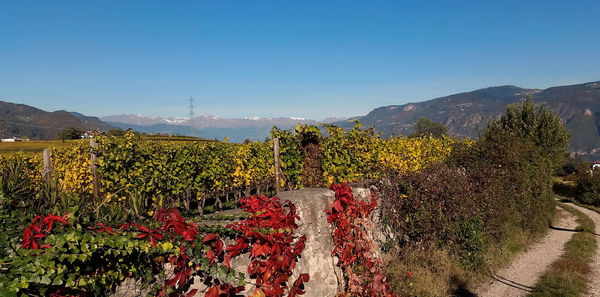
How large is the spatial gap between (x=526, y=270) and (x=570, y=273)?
3.21ft

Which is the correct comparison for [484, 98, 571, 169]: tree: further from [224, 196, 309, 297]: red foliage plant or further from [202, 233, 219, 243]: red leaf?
[202, 233, 219, 243]: red leaf

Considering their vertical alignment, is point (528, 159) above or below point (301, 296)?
above

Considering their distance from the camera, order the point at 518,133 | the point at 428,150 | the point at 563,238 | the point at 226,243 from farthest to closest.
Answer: the point at 518,133 → the point at 563,238 → the point at 428,150 → the point at 226,243

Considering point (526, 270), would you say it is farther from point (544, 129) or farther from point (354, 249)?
point (544, 129)

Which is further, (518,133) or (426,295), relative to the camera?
(518,133)

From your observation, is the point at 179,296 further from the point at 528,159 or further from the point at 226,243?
the point at 528,159

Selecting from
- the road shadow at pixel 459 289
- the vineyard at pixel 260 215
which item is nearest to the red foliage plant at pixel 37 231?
the vineyard at pixel 260 215

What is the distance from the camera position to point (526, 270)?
9352mm

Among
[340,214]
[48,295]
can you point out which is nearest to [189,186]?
[340,214]

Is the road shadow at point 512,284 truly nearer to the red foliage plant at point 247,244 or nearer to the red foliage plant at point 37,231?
the red foliage plant at point 247,244

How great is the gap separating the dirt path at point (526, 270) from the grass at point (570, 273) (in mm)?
184

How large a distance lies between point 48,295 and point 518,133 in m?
24.7

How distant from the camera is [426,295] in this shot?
6539 mm

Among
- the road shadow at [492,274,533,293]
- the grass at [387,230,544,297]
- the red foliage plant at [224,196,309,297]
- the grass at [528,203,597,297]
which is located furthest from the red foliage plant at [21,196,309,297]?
the grass at [528,203,597,297]
